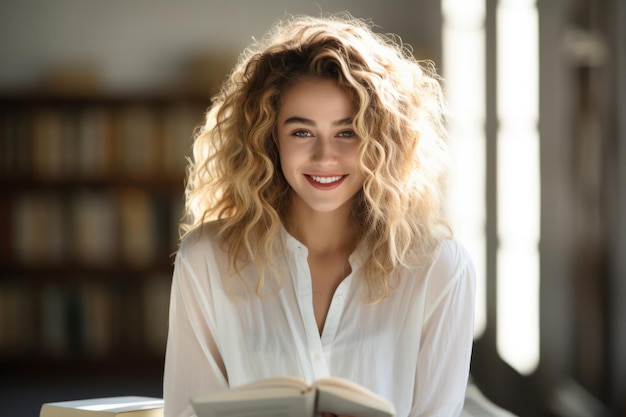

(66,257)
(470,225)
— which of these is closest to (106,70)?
(66,257)

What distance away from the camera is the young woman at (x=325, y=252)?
1.86 meters

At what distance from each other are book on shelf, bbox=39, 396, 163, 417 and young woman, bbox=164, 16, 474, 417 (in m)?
0.05

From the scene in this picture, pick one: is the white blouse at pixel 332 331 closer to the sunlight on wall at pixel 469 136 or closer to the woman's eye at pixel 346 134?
the woman's eye at pixel 346 134

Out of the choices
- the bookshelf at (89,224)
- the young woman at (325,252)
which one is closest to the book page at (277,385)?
the young woman at (325,252)

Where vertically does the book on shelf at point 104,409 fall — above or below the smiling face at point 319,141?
below

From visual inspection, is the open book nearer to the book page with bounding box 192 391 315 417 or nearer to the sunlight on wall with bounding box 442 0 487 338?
the book page with bounding box 192 391 315 417

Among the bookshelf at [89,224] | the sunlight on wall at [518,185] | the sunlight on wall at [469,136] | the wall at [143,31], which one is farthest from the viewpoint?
the wall at [143,31]

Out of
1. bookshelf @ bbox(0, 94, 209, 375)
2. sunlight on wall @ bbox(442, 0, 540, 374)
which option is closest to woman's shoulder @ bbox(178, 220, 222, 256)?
sunlight on wall @ bbox(442, 0, 540, 374)

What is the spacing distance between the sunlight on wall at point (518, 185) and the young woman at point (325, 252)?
1796 millimetres

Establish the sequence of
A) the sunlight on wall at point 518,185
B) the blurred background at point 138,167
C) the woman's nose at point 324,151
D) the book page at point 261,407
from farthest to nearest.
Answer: the blurred background at point 138,167, the sunlight on wall at point 518,185, the woman's nose at point 324,151, the book page at point 261,407

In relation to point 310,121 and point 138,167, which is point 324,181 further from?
point 138,167

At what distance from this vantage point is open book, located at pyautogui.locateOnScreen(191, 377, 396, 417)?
1404mm

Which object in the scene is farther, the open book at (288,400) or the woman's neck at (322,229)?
the woman's neck at (322,229)

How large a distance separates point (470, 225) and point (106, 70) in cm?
237
